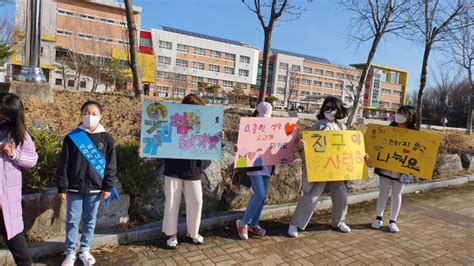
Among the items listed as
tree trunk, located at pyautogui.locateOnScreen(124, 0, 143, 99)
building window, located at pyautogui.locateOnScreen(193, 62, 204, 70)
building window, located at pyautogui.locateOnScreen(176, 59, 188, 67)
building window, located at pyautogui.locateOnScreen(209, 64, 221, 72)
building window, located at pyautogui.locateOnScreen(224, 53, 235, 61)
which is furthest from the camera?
building window, located at pyautogui.locateOnScreen(224, 53, 235, 61)

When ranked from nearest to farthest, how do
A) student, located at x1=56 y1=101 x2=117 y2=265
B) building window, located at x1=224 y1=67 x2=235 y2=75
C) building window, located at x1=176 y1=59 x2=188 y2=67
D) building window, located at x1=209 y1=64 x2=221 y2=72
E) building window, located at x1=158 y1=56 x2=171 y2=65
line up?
student, located at x1=56 y1=101 x2=117 y2=265, building window, located at x1=158 y1=56 x2=171 y2=65, building window, located at x1=176 y1=59 x2=188 y2=67, building window, located at x1=209 y1=64 x2=221 y2=72, building window, located at x1=224 y1=67 x2=235 y2=75

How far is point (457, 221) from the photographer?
5.48 metres

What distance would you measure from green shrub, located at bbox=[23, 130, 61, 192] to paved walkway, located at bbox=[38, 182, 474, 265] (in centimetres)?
80

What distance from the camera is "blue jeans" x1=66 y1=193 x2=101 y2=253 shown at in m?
3.28

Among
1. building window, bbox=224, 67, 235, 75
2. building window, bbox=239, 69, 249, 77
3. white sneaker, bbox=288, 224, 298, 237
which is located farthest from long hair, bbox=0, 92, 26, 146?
building window, bbox=239, 69, 249, 77

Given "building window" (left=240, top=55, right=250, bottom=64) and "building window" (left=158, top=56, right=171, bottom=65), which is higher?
"building window" (left=240, top=55, right=250, bottom=64)

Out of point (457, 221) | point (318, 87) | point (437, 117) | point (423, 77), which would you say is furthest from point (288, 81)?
point (457, 221)

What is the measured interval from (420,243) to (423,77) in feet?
25.0

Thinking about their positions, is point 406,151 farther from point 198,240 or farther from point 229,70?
point 229,70

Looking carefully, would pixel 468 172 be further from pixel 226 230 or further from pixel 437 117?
pixel 437 117

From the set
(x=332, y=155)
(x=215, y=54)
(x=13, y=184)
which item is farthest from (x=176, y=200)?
(x=215, y=54)

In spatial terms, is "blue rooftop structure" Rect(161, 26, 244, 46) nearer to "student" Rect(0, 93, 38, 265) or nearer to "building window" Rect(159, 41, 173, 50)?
"building window" Rect(159, 41, 173, 50)

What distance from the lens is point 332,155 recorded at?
175 inches

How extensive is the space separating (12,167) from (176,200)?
1626mm
